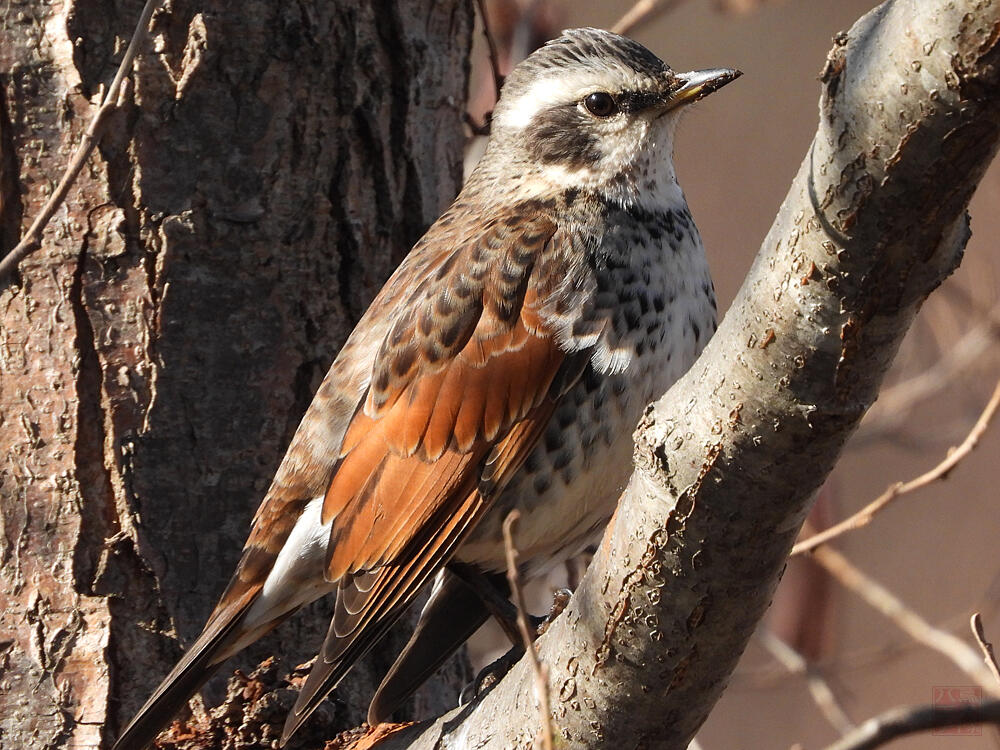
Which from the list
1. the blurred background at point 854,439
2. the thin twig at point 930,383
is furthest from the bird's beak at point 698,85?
the thin twig at point 930,383

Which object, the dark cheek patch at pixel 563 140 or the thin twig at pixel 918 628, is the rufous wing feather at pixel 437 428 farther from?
the thin twig at pixel 918 628

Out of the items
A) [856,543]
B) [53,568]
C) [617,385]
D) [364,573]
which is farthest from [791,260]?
[856,543]

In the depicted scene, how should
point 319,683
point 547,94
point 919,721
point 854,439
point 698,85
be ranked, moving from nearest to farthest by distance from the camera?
point 919,721 → point 319,683 → point 698,85 → point 547,94 → point 854,439

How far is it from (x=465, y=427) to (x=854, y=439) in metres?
2.29

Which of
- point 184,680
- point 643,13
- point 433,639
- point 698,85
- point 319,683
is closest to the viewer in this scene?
point 319,683

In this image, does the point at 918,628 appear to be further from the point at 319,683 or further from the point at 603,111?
the point at 603,111

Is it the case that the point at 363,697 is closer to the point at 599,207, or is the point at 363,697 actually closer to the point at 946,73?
the point at 599,207

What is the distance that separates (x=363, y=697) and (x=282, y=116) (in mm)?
1568

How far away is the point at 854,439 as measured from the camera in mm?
4918

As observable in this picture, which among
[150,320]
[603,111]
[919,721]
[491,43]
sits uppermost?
[491,43]

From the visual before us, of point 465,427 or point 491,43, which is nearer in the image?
point 465,427

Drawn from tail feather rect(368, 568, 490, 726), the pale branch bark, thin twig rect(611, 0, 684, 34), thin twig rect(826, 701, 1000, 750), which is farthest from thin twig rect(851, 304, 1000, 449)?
thin twig rect(826, 701, 1000, 750)

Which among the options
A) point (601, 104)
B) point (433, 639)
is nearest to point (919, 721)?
point (433, 639)

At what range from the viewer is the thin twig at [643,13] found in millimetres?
4215
